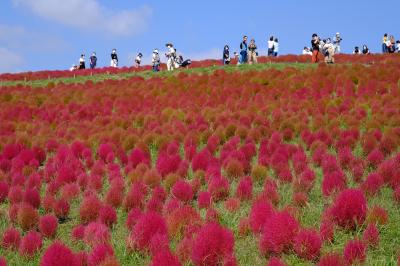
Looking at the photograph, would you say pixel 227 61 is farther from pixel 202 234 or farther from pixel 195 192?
pixel 202 234

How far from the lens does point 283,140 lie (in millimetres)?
8438

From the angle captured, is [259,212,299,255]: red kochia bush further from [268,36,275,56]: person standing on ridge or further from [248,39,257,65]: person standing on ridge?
[268,36,275,56]: person standing on ridge

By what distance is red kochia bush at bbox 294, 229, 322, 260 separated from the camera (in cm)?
357

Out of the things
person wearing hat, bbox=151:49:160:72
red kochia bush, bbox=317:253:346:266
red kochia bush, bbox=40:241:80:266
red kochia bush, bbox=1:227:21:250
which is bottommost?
red kochia bush, bbox=1:227:21:250

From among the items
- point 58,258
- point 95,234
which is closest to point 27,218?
point 95,234

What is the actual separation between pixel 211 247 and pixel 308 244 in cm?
70

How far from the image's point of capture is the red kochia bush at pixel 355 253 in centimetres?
335

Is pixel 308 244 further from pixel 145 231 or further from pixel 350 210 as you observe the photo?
pixel 145 231

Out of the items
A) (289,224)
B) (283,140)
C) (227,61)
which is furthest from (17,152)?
(227,61)

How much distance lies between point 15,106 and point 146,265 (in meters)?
10.9

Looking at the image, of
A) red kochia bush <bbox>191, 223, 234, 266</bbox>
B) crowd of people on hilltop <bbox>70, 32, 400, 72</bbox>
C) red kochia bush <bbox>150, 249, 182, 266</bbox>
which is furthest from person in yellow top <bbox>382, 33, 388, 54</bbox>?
red kochia bush <bbox>150, 249, 182, 266</bbox>

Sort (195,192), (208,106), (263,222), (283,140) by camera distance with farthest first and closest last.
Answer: (208,106) < (283,140) < (195,192) < (263,222)

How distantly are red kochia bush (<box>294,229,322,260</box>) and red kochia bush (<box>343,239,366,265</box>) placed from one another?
0.24 meters

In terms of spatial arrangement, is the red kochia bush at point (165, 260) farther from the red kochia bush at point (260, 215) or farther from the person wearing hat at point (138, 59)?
the person wearing hat at point (138, 59)
